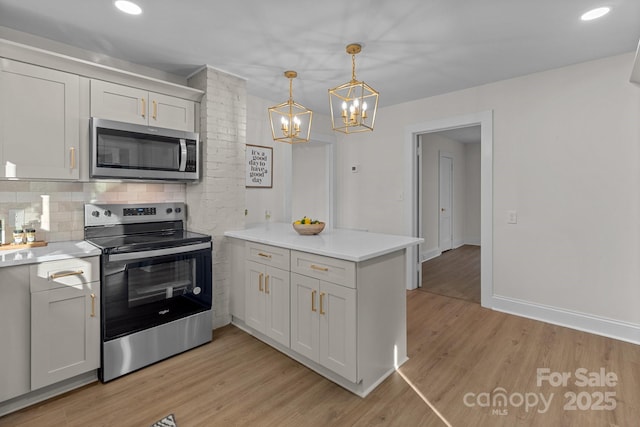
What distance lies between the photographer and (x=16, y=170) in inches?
81.1

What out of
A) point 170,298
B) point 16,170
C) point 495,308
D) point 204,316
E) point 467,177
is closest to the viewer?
point 16,170

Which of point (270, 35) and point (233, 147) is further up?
point (270, 35)

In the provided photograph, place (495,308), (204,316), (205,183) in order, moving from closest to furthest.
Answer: (204,316) → (205,183) → (495,308)

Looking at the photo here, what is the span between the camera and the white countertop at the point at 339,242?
1979 mm

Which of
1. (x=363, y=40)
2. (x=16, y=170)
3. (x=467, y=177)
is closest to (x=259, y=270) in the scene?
(x=16, y=170)

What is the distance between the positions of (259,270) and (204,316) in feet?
2.05

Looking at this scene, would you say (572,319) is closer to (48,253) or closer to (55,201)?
(48,253)

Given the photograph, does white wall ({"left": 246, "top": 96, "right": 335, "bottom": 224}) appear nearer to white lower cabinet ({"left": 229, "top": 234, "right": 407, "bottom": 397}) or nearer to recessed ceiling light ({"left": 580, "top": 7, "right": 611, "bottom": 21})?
white lower cabinet ({"left": 229, "top": 234, "right": 407, "bottom": 397})

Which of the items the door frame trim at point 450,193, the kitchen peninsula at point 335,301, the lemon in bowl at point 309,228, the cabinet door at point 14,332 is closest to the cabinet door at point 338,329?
the kitchen peninsula at point 335,301

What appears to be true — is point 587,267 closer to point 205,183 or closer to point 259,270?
point 259,270

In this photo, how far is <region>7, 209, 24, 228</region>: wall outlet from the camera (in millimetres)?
2236

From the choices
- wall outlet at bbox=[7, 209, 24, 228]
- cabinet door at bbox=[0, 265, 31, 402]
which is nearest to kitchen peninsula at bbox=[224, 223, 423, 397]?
cabinet door at bbox=[0, 265, 31, 402]

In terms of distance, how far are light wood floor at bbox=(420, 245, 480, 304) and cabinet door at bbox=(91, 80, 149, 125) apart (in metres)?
3.79

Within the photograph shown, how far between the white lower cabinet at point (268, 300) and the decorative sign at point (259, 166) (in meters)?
1.25
